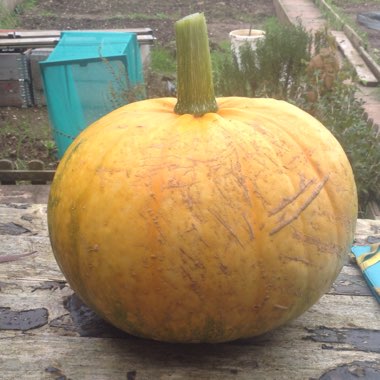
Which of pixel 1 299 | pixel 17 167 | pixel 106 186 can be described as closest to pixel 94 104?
pixel 17 167

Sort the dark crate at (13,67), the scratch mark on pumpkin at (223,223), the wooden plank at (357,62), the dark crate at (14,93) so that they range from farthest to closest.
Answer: the wooden plank at (357,62)
the dark crate at (14,93)
the dark crate at (13,67)
the scratch mark on pumpkin at (223,223)

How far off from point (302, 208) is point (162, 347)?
496 mm

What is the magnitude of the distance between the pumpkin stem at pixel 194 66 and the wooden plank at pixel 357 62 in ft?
15.8

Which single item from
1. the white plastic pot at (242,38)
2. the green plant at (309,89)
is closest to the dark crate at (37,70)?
the white plastic pot at (242,38)

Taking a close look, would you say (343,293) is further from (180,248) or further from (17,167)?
(17,167)

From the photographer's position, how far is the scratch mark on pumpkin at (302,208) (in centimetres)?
128

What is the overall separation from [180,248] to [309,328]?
1.68ft

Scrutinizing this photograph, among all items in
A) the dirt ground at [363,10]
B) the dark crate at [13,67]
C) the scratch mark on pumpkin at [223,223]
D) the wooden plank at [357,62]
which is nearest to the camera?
the scratch mark on pumpkin at [223,223]

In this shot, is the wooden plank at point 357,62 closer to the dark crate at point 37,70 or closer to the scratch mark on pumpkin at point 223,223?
the dark crate at point 37,70

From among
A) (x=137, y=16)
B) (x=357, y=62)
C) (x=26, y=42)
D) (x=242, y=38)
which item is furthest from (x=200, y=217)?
(x=137, y=16)

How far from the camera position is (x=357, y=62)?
24.3ft

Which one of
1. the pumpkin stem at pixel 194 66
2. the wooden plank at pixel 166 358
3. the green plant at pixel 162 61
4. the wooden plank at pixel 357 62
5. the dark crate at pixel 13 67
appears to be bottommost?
the wooden plank at pixel 357 62

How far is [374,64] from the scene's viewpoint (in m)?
7.09

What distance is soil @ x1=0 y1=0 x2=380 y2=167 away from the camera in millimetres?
9284
